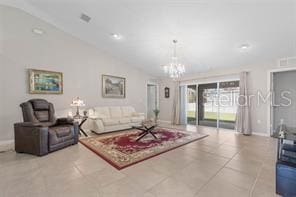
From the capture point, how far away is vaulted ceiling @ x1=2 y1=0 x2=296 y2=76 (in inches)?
117

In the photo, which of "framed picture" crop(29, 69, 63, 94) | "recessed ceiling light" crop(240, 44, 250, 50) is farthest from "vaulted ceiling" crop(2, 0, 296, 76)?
"framed picture" crop(29, 69, 63, 94)

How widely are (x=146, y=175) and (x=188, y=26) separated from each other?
133 inches

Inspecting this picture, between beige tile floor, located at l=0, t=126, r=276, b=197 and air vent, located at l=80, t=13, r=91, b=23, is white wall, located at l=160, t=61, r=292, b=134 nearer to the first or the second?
beige tile floor, located at l=0, t=126, r=276, b=197

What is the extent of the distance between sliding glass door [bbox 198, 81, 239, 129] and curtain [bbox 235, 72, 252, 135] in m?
0.41

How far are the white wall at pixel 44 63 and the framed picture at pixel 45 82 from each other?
13cm

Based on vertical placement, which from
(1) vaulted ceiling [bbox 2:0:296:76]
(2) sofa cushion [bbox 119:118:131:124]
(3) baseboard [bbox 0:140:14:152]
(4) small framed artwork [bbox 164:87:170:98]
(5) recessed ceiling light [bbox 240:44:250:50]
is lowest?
(3) baseboard [bbox 0:140:14:152]

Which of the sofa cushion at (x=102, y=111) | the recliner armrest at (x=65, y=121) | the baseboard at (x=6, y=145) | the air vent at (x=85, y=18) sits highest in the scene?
the air vent at (x=85, y=18)

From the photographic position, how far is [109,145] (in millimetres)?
3688

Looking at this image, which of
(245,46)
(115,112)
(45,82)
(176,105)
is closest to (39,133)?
(45,82)

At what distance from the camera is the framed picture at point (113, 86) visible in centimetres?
592

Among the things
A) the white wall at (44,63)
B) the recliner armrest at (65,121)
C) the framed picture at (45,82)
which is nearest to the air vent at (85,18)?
the white wall at (44,63)

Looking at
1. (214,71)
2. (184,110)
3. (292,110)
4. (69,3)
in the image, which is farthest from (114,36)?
(292,110)

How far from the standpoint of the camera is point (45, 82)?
14.6 ft

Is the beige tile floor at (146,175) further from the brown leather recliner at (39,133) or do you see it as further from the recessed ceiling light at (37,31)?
the recessed ceiling light at (37,31)
